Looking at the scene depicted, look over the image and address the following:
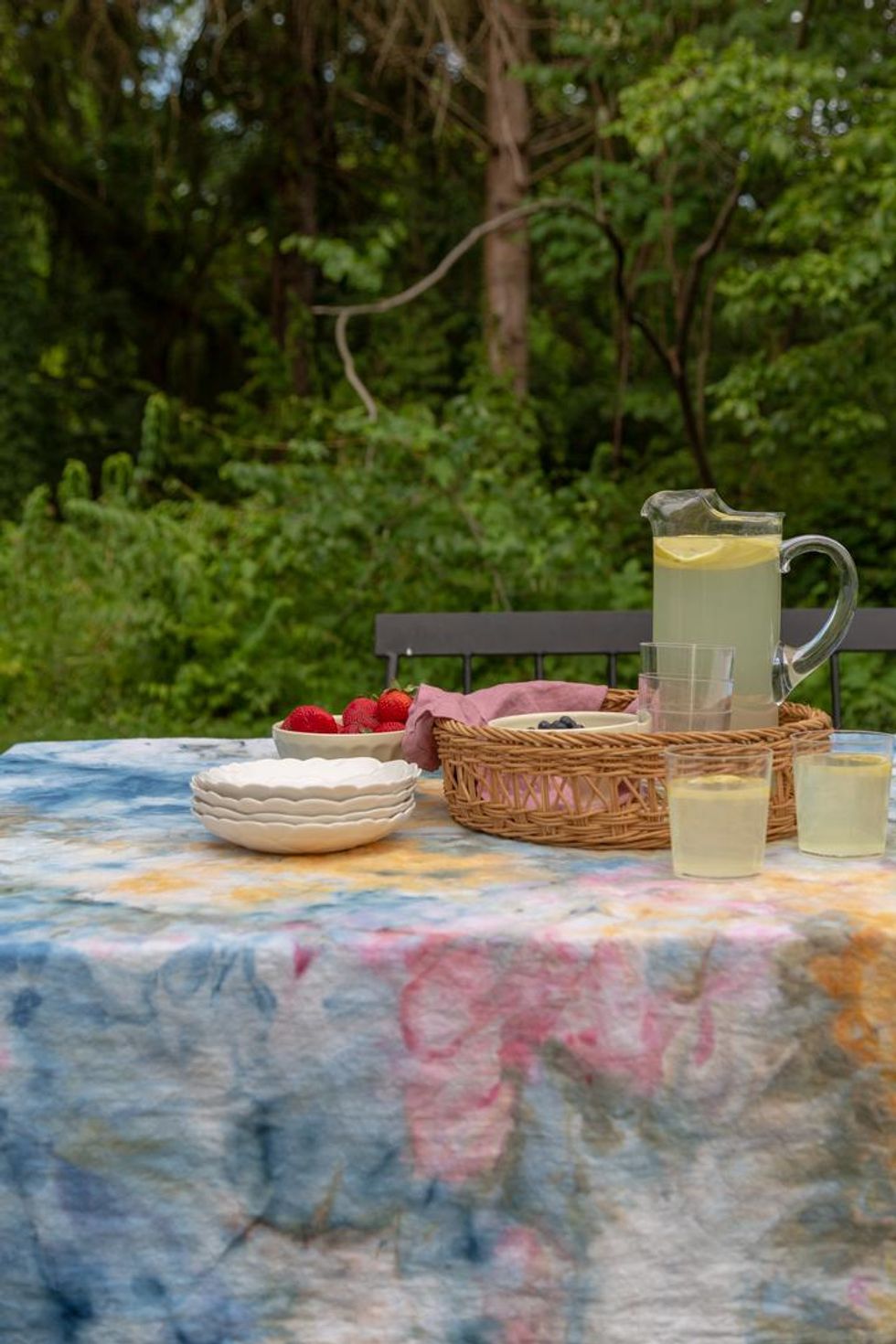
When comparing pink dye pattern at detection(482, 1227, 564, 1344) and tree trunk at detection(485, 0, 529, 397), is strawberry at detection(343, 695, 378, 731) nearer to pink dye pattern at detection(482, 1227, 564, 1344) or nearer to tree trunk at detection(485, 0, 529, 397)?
pink dye pattern at detection(482, 1227, 564, 1344)

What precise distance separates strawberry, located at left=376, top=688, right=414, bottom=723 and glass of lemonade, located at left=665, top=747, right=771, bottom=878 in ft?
1.30

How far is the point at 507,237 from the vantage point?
7867 millimetres

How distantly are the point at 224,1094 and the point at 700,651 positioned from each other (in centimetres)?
62

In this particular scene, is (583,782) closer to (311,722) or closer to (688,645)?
(688,645)

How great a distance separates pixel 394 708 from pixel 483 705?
0.09m

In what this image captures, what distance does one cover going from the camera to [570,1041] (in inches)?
39.4

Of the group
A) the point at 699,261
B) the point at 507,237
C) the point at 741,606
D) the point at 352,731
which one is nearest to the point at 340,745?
the point at 352,731

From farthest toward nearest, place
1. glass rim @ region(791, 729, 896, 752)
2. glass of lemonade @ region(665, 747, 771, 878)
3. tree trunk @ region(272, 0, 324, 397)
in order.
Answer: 1. tree trunk @ region(272, 0, 324, 397)
2. glass rim @ region(791, 729, 896, 752)
3. glass of lemonade @ region(665, 747, 771, 878)

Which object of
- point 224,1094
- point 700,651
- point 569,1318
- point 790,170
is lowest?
point 569,1318

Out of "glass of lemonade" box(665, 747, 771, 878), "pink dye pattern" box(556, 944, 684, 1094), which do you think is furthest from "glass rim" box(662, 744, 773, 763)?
"pink dye pattern" box(556, 944, 684, 1094)

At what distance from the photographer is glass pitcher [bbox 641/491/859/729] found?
142 centimetres

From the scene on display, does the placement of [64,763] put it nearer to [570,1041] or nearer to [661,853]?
[661,853]

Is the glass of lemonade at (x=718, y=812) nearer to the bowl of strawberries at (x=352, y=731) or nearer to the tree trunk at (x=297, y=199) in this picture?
the bowl of strawberries at (x=352, y=731)

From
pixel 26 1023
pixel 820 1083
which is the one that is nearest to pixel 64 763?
pixel 26 1023
